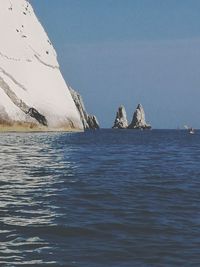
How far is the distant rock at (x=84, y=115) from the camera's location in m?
160

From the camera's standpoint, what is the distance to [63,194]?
1880 centimetres

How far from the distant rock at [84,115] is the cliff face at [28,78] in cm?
3601

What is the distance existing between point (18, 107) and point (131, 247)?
3391 inches

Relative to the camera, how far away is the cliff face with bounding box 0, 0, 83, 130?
96.5 m

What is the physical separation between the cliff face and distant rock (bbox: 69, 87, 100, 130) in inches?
1418

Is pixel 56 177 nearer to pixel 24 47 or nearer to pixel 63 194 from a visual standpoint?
pixel 63 194

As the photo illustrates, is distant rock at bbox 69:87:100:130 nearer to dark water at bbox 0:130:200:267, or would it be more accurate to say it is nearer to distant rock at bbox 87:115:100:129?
distant rock at bbox 87:115:100:129

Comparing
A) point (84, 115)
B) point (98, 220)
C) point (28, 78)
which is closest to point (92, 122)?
point (84, 115)

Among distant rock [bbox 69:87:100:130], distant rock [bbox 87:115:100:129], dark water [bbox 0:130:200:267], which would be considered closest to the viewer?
dark water [bbox 0:130:200:267]

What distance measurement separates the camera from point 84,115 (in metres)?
168

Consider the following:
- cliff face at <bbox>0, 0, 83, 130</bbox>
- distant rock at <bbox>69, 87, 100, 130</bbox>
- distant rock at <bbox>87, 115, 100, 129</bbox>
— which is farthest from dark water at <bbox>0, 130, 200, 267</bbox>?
distant rock at <bbox>87, 115, 100, 129</bbox>

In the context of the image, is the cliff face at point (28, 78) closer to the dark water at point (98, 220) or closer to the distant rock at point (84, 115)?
the distant rock at point (84, 115)

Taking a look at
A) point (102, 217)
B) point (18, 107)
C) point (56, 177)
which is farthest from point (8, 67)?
point (102, 217)

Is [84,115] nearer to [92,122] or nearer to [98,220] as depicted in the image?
[92,122]
